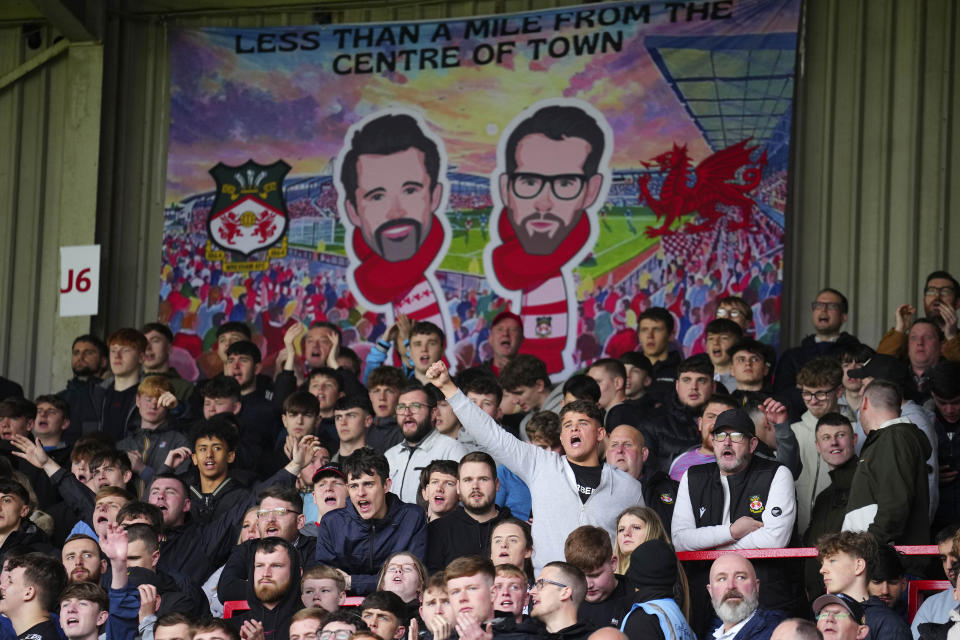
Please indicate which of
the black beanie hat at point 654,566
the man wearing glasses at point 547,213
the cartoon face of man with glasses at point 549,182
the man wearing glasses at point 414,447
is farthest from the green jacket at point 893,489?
the cartoon face of man with glasses at point 549,182

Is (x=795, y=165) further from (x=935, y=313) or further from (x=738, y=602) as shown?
(x=738, y=602)

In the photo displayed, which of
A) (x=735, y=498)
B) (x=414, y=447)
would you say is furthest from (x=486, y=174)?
(x=735, y=498)

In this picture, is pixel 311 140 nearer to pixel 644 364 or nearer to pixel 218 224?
pixel 218 224

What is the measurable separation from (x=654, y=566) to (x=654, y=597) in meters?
0.14

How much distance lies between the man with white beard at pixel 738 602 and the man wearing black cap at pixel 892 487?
974 mm

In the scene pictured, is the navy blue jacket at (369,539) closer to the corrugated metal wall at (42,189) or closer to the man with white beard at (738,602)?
the man with white beard at (738,602)

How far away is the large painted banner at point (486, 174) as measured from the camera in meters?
11.9

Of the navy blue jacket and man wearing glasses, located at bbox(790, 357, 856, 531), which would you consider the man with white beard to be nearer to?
the navy blue jacket

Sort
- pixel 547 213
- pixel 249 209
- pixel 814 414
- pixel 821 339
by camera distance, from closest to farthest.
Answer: pixel 814 414 → pixel 821 339 → pixel 547 213 → pixel 249 209

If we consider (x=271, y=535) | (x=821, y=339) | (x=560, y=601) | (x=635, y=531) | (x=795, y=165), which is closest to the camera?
(x=560, y=601)

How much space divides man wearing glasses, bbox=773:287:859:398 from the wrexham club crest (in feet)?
15.1

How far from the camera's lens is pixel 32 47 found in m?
13.7

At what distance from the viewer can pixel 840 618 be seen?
21.2 feet

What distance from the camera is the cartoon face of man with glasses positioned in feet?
40.7
